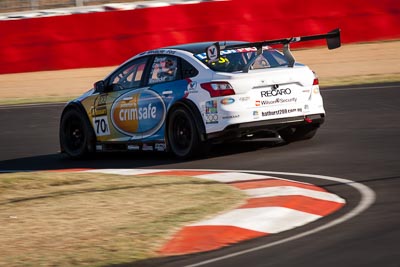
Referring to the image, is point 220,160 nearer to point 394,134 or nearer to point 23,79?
point 394,134

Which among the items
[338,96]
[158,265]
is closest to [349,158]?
[158,265]

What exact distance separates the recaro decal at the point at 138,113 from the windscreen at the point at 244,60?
832 millimetres

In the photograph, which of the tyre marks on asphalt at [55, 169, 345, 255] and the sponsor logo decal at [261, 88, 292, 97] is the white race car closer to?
the sponsor logo decal at [261, 88, 292, 97]

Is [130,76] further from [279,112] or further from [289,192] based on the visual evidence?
[289,192]

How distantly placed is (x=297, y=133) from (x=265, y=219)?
17.6 ft

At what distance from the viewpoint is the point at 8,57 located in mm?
25891

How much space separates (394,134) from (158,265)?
22.6ft

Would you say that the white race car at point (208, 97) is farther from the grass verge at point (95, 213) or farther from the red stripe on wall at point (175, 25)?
the red stripe on wall at point (175, 25)

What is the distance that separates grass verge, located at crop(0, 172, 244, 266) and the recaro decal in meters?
1.87

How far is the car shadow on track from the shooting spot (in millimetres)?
12992

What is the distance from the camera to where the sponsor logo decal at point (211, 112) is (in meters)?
12.3

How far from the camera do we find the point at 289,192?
927 cm

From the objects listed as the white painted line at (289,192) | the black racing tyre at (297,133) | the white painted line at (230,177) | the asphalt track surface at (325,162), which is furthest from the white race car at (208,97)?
the white painted line at (289,192)

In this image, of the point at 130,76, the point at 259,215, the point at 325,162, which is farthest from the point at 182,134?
the point at 259,215
